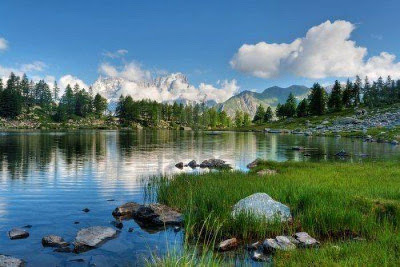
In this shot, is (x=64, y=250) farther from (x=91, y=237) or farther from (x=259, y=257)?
(x=259, y=257)

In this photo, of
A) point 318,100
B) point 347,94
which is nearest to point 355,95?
point 347,94

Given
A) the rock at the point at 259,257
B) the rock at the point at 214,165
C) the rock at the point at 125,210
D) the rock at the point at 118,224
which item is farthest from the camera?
the rock at the point at 214,165

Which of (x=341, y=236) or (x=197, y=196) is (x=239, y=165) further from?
(x=341, y=236)

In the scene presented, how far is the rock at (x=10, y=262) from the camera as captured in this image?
43.0 feet

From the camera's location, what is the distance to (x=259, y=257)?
14.0 meters

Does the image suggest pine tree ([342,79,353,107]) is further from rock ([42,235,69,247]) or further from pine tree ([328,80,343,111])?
rock ([42,235,69,247])

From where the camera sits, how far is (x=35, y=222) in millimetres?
19781

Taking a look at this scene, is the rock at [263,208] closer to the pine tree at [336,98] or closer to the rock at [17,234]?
the rock at [17,234]

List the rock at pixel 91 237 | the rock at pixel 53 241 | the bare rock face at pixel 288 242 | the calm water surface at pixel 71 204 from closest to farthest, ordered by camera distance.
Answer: the bare rock face at pixel 288 242, the calm water surface at pixel 71 204, the rock at pixel 91 237, the rock at pixel 53 241

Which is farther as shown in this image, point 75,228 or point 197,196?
point 197,196

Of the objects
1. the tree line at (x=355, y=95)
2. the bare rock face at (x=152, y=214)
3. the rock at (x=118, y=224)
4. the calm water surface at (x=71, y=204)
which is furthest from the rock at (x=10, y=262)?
the tree line at (x=355, y=95)

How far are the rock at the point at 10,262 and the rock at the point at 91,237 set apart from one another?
2.45 meters

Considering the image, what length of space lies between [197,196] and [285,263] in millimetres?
9063

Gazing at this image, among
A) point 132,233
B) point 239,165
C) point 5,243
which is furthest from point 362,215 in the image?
point 239,165
